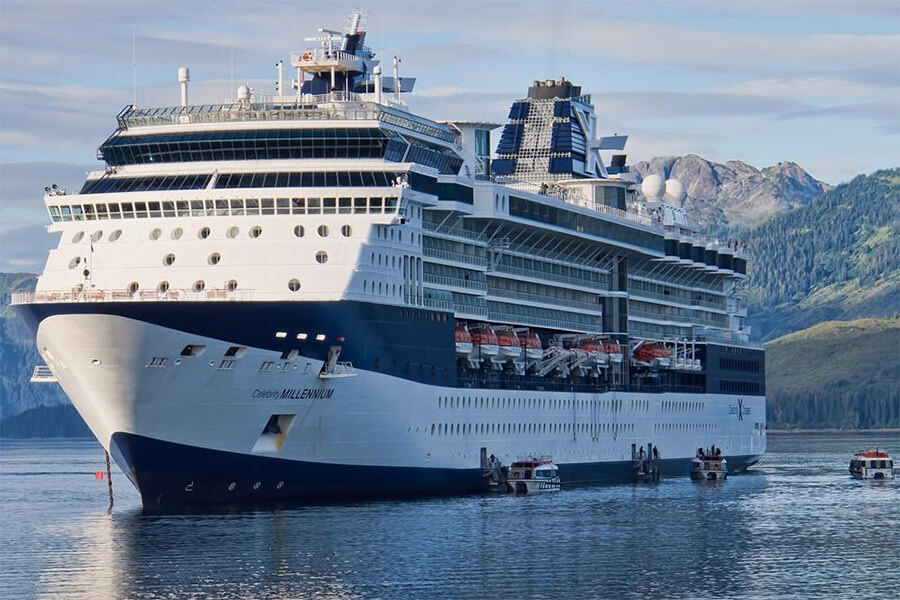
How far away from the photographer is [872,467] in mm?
110000

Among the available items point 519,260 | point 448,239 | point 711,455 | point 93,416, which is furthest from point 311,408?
point 711,455

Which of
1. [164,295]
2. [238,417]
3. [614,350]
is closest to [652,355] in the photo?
[614,350]

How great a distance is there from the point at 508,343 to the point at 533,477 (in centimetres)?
665

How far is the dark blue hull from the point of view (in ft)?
213

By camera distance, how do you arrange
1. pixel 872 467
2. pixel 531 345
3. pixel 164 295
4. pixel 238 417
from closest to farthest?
pixel 238 417 < pixel 164 295 < pixel 531 345 < pixel 872 467

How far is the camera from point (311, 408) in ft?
218

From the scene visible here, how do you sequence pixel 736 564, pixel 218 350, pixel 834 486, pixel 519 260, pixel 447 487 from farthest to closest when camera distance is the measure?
1. pixel 834 486
2. pixel 519 260
3. pixel 447 487
4. pixel 218 350
5. pixel 736 564

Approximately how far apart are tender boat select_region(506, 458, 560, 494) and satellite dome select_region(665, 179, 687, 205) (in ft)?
123

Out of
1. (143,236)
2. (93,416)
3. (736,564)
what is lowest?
(736,564)

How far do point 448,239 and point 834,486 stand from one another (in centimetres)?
3401

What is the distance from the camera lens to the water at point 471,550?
49625mm

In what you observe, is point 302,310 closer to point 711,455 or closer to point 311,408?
point 311,408

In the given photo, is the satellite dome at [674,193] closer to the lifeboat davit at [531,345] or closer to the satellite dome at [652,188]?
the satellite dome at [652,188]

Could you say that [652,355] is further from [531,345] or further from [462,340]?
[462,340]
